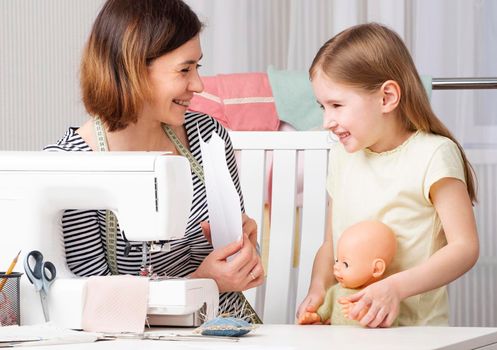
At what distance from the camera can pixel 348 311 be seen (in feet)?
5.37

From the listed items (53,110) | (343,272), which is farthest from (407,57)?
(53,110)

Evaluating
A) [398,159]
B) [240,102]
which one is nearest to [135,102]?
[398,159]

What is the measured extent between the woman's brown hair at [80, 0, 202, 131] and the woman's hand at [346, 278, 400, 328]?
53cm

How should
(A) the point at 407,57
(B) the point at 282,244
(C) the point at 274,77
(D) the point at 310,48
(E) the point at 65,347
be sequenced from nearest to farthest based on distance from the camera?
(E) the point at 65,347 → (A) the point at 407,57 → (B) the point at 282,244 → (C) the point at 274,77 → (D) the point at 310,48

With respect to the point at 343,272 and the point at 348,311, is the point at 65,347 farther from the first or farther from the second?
the point at 343,272

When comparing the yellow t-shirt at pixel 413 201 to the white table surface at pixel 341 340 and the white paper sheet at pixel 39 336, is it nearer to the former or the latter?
the white table surface at pixel 341 340

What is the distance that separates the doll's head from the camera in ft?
5.81

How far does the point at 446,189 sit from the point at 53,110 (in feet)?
7.58

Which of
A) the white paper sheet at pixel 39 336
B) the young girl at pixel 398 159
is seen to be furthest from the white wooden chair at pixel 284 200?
the white paper sheet at pixel 39 336

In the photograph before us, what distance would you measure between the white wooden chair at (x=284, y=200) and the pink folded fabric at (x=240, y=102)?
193mm

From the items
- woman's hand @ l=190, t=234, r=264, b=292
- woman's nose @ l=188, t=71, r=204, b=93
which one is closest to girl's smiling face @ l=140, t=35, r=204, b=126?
woman's nose @ l=188, t=71, r=204, b=93

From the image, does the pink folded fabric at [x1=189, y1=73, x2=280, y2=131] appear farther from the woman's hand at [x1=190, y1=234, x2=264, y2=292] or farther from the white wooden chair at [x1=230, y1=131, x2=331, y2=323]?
the woman's hand at [x1=190, y1=234, x2=264, y2=292]

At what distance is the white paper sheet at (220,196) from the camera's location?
5.52 ft

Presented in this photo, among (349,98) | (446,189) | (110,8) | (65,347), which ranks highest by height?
(110,8)
